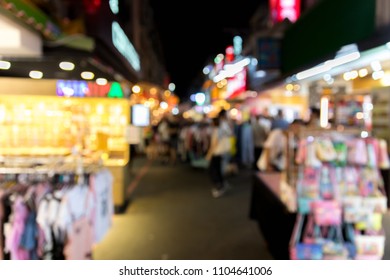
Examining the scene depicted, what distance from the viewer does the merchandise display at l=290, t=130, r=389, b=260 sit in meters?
3.46

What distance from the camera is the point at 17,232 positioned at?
3.01 metres

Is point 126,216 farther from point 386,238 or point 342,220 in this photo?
point 386,238

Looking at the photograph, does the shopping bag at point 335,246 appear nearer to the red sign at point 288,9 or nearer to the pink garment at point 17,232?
the pink garment at point 17,232

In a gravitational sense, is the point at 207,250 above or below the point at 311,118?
below

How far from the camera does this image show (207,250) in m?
4.65

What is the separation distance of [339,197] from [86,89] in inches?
147

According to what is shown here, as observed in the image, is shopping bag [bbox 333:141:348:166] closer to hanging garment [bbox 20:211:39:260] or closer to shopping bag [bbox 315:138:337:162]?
shopping bag [bbox 315:138:337:162]

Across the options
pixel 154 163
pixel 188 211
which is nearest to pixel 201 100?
pixel 154 163

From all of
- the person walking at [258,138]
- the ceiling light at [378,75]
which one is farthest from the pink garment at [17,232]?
the person walking at [258,138]

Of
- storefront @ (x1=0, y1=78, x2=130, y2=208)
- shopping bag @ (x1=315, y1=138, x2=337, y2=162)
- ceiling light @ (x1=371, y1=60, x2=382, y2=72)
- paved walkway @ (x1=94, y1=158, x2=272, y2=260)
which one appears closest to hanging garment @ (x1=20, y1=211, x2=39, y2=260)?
storefront @ (x1=0, y1=78, x2=130, y2=208)

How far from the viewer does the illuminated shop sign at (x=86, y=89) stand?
4.35m

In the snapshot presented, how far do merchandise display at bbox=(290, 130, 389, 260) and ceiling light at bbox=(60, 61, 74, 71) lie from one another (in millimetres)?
2974

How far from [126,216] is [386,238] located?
435cm

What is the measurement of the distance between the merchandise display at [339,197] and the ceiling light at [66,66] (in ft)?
9.76
